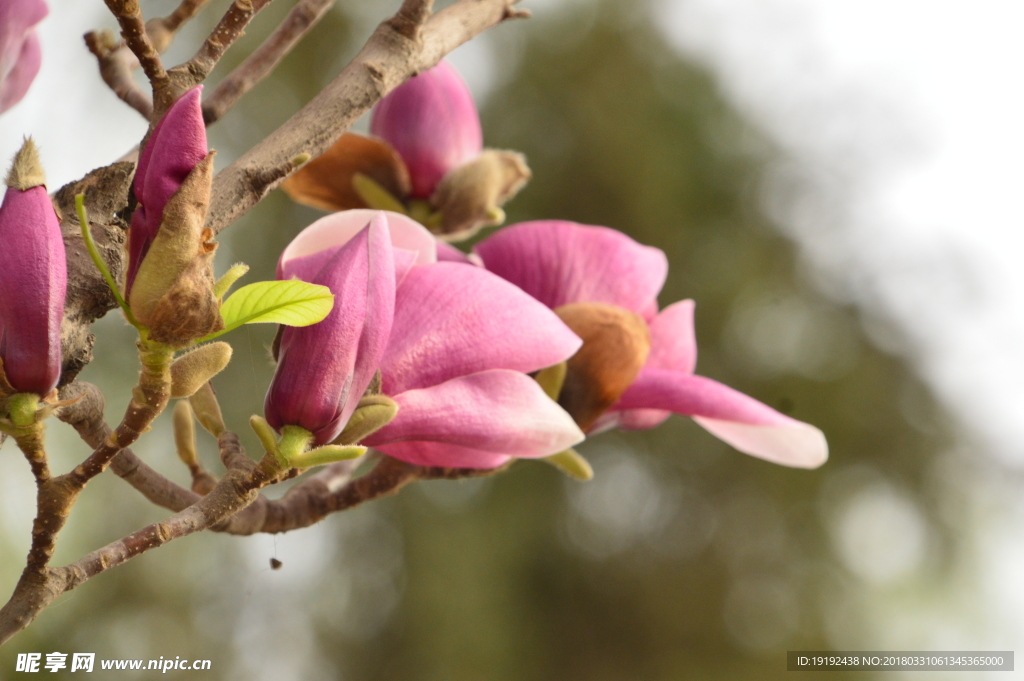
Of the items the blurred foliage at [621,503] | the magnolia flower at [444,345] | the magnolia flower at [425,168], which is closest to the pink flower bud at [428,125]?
the magnolia flower at [425,168]

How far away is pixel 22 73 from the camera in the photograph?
184 mm

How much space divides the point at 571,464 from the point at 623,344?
3 centimetres

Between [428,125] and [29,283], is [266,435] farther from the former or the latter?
[428,125]

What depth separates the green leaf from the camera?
0.11 metres

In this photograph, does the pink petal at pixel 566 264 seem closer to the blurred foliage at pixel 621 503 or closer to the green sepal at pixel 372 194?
the green sepal at pixel 372 194

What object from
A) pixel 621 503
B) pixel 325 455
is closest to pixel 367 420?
pixel 325 455

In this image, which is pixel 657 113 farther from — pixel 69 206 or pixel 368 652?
pixel 69 206

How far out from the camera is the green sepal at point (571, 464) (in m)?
0.19

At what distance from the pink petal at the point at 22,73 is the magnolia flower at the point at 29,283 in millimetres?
101

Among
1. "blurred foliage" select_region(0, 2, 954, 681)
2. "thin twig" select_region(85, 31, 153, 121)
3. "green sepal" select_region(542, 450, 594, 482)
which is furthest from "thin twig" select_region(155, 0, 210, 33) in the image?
"blurred foliage" select_region(0, 2, 954, 681)

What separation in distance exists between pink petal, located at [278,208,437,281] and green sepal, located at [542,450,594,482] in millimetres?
59

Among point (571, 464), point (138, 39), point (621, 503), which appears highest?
point (138, 39)

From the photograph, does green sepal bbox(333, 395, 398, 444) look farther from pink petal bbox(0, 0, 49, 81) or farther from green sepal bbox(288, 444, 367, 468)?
pink petal bbox(0, 0, 49, 81)

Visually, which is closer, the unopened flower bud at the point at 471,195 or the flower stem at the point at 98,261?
the flower stem at the point at 98,261
